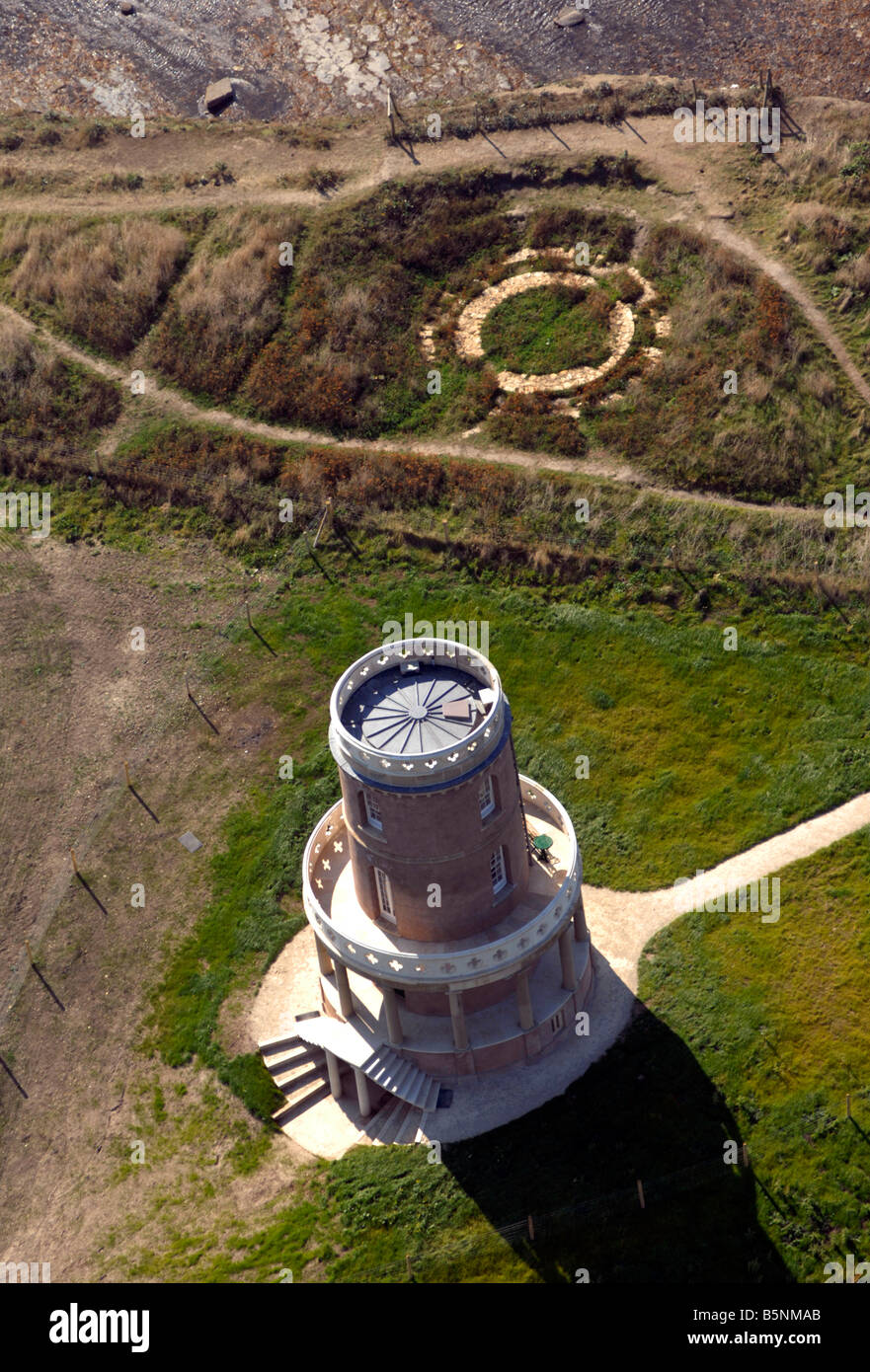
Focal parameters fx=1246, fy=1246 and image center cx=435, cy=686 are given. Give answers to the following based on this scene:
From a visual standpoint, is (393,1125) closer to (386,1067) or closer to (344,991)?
(386,1067)

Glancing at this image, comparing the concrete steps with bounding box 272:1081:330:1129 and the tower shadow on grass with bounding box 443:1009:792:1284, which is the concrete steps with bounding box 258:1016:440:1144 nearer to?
the concrete steps with bounding box 272:1081:330:1129

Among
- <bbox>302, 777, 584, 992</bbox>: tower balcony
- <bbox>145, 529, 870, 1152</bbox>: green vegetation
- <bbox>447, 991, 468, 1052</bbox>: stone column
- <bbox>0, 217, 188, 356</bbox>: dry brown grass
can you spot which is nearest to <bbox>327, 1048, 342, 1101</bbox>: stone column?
<bbox>145, 529, 870, 1152</bbox>: green vegetation

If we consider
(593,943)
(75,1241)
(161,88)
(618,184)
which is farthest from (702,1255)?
(161,88)

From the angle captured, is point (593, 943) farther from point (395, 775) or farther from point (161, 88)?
point (161, 88)

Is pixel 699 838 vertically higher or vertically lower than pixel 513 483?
lower

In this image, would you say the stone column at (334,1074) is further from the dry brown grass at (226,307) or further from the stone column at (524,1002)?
the dry brown grass at (226,307)

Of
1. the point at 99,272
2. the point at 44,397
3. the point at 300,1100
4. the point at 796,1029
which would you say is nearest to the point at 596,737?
the point at 796,1029

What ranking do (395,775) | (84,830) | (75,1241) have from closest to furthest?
1. (395,775)
2. (75,1241)
3. (84,830)
